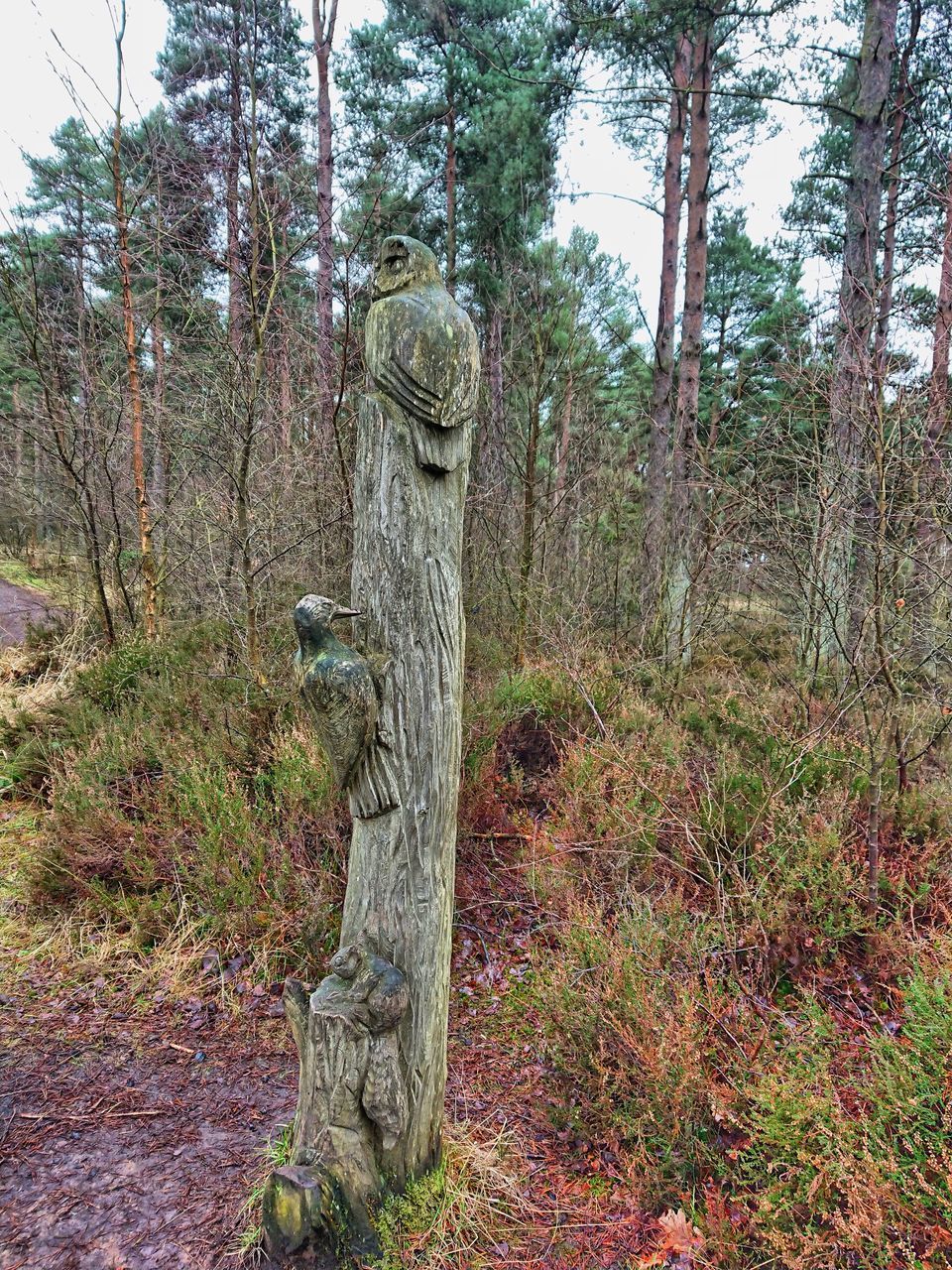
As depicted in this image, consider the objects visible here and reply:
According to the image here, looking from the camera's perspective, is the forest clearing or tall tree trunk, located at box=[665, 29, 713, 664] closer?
the forest clearing

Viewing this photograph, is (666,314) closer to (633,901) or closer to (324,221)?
(324,221)

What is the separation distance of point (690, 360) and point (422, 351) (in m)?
8.53

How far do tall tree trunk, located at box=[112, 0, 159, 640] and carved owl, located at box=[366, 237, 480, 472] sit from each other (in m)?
5.24

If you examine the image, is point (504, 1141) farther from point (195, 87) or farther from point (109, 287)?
point (195, 87)

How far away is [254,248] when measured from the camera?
469 centimetres

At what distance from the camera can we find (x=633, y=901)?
362 centimetres

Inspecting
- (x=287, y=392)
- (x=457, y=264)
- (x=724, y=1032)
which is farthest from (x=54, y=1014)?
(x=457, y=264)

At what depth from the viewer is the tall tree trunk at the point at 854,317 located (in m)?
4.95

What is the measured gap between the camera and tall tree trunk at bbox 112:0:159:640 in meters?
5.90

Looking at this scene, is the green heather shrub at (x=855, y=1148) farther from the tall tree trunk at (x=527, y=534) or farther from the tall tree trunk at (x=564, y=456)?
the tall tree trunk at (x=564, y=456)

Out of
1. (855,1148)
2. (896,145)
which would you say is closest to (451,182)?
(896,145)

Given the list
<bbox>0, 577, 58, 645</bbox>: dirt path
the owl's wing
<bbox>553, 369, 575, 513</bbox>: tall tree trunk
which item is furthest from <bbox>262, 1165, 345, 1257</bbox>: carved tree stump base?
<bbox>0, 577, 58, 645</bbox>: dirt path

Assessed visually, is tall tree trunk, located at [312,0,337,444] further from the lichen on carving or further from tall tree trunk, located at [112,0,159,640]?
the lichen on carving

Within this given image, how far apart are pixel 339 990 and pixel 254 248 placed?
475 centimetres
